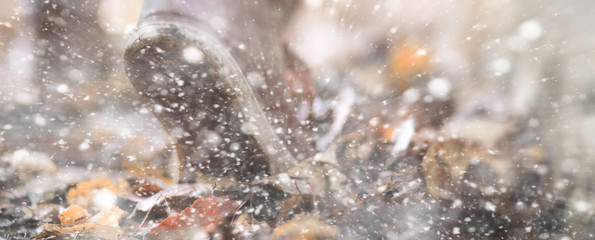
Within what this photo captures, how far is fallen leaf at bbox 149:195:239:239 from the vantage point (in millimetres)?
1180

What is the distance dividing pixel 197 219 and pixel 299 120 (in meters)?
0.64

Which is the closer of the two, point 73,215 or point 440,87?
point 440,87

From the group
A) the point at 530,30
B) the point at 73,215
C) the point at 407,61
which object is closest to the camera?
the point at 530,30

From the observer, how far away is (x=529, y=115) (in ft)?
Answer: 4.04

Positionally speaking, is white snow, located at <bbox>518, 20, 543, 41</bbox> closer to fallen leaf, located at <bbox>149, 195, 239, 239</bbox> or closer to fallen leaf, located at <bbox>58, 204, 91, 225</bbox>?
fallen leaf, located at <bbox>149, 195, 239, 239</bbox>

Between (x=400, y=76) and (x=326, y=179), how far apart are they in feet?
2.00

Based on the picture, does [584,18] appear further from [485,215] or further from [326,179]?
[326,179]

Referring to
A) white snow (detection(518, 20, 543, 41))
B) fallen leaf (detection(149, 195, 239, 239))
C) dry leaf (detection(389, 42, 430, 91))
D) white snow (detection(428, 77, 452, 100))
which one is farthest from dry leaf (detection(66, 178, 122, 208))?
white snow (detection(518, 20, 543, 41))

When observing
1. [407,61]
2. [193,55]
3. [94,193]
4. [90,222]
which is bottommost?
[90,222]

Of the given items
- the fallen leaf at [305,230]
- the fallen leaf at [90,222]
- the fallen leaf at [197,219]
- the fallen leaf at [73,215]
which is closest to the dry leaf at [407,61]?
the fallen leaf at [305,230]

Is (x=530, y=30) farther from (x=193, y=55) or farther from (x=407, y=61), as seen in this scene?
(x=193, y=55)

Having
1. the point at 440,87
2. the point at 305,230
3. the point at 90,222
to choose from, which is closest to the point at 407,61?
the point at 440,87

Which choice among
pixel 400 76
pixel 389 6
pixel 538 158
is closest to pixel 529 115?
pixel 538 158

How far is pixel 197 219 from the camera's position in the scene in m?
1.21
